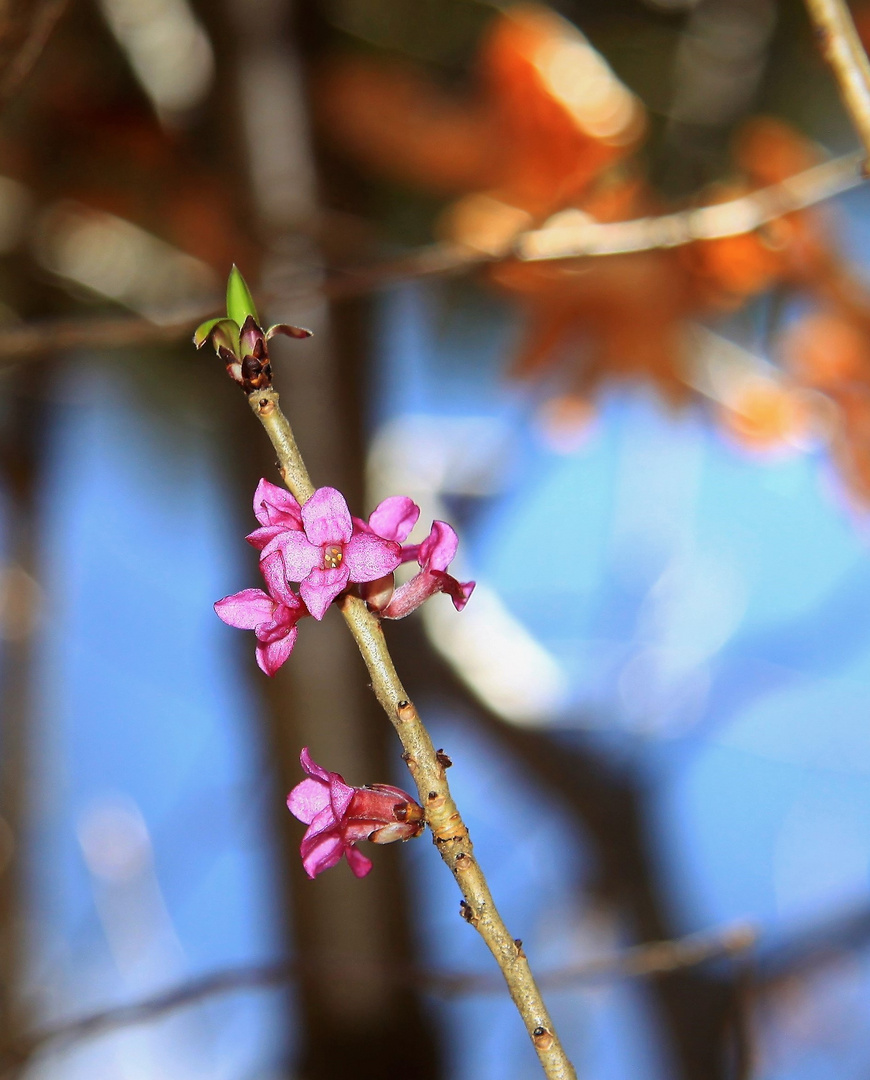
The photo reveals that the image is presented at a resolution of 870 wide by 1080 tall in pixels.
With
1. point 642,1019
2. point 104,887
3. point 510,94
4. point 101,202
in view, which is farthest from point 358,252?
point 104,887

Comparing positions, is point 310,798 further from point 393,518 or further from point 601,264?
point 601,264

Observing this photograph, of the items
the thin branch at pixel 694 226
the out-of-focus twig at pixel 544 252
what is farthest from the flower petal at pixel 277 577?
the thin branch at pixel 694 226

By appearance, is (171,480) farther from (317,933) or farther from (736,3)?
(736,3)

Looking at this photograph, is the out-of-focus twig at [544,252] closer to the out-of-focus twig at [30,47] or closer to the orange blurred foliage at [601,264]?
the out-of-focus twig at [30,47]

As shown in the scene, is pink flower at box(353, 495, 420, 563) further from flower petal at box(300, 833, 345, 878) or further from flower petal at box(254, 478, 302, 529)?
flower petal at box(300, 833, 345, 878)

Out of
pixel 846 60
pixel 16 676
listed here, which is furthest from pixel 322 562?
pixel 16 676
